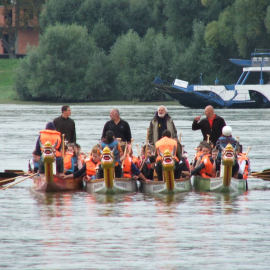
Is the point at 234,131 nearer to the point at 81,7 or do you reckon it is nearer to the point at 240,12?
the point at 240,12

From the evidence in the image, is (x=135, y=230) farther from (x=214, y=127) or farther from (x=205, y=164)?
(x=214, y=127)

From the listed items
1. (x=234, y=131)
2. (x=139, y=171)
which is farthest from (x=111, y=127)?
(x=234, y=131)

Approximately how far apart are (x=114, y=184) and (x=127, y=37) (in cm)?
5676

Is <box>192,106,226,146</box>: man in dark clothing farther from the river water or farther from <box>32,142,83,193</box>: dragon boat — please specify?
<box>32,142,83,193</box>: dragon boat

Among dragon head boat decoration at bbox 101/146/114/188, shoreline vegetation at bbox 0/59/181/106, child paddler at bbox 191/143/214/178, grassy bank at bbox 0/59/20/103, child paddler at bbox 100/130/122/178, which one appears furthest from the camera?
grassy bank at bbox 0/59/20/103

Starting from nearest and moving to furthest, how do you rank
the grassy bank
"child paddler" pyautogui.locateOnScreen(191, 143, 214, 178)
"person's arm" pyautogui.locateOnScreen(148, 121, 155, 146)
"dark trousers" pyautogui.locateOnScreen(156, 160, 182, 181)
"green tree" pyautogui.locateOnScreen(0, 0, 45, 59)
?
"dark trousers" pyautogui.locateOnScreen(156, 160, 182, 181)
"child paddler" pyautogui.locateOnScreen(191, 143, 214, 178)
"person's arm" pyautogui.locateOnScreen(148, 121, 155, 146)
the grassy bank
"green tree" pyautogui.locateOnScreen(0, 0, 45, 59)

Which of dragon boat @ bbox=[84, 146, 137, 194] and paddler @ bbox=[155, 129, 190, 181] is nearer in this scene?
dragon boat @ bbox=[84, 146, 137, 194]

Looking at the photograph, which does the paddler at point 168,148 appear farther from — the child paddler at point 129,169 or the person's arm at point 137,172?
the child paddler at point 129,169

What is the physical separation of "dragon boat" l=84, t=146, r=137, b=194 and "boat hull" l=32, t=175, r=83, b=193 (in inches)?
20.3

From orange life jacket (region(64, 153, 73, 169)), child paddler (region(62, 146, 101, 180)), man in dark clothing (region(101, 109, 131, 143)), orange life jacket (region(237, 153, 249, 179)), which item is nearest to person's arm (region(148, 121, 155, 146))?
man in dark clothing (region(101, 109, 131, 143))

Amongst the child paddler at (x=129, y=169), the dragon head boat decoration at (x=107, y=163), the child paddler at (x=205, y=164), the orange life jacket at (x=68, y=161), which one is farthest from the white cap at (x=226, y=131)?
the orange life jacket at (x=68, y=161)

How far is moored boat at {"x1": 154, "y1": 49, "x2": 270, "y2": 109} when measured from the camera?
6762cm

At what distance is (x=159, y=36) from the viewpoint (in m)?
72.5

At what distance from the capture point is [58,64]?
2960 inches
